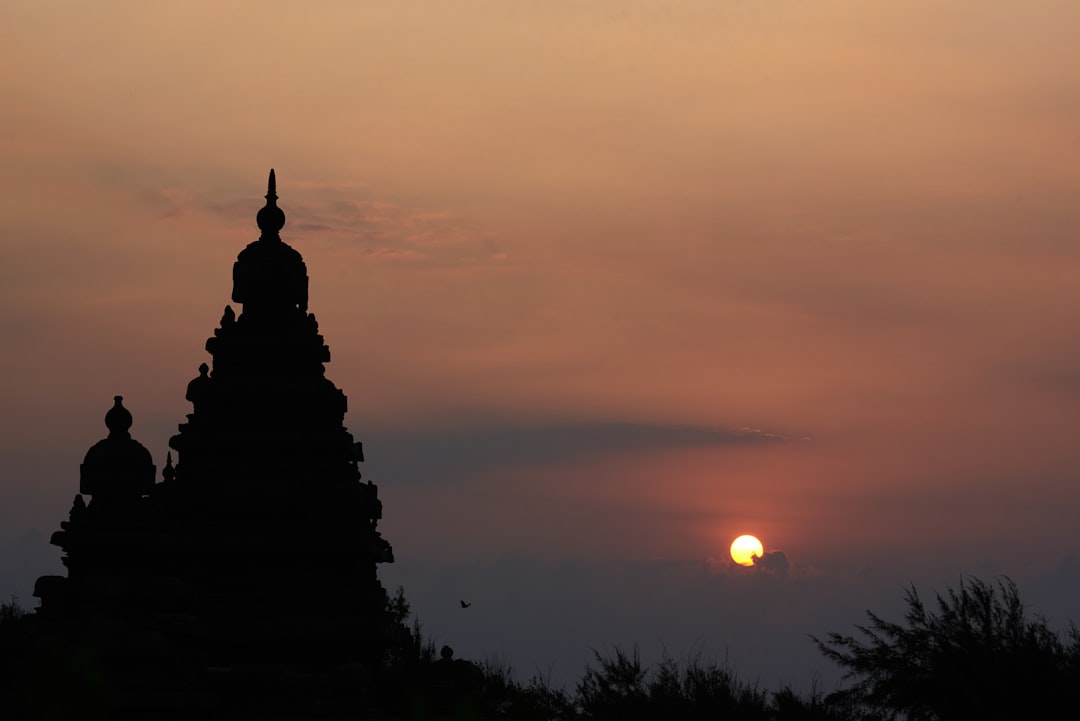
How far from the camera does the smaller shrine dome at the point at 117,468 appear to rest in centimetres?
4947

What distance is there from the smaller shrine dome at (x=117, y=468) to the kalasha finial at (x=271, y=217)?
1072 centimetres

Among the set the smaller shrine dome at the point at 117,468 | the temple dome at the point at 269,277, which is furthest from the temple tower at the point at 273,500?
the smaller shrine dome at the point at 117,468

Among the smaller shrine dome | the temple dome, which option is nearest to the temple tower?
the temple dome

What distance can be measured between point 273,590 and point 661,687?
84.8ft

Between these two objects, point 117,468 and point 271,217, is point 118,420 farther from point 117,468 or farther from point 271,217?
point 271,217

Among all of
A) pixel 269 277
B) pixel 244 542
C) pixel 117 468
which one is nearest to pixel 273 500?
pixel 244 542

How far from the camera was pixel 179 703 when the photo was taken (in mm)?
46719

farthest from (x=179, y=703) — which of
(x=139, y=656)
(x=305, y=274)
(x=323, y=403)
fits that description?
(x=305, y=274)

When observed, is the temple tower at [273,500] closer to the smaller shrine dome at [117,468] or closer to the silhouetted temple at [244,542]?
the silhouetted temple at [244,542]

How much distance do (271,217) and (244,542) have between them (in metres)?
11.4

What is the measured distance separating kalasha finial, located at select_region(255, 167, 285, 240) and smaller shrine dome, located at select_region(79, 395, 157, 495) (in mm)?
10721

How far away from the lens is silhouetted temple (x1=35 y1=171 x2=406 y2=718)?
158 ft

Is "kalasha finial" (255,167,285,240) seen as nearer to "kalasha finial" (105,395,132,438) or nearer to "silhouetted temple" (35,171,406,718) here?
"silhouetted temple" (35,171,406,718)

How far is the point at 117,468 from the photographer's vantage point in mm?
49656
